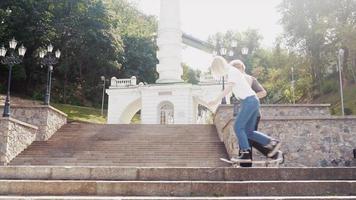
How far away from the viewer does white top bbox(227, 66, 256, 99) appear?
6688 millimetres

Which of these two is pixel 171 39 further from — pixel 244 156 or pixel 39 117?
pixel 244 156

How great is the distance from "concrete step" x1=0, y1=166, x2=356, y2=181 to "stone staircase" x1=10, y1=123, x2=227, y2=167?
6.99 metres

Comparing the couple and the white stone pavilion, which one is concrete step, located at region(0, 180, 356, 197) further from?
the white stone pavilion

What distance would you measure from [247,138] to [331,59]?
31.8 m

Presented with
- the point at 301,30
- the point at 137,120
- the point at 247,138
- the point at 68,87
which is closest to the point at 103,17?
the point at 68,87

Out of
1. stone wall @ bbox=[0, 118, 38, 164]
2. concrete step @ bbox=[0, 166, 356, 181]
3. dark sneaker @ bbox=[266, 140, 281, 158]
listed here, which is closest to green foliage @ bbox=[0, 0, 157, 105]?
stone wall @ bbox=[0, 118, 38, 164]

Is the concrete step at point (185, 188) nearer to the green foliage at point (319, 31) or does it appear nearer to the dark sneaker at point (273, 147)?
the dark sneaker at point (273, 147)

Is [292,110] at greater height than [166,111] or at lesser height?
lesser

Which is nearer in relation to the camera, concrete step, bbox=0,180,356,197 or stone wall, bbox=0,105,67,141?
concrete step, bbox=0,180,356,197

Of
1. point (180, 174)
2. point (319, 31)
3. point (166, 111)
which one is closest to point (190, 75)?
point (319, 31)

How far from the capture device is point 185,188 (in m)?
5.52

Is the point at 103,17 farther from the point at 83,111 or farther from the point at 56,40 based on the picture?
the point at 83,111

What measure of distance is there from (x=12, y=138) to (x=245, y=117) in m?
10.8

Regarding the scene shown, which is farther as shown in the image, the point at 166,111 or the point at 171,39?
the point at 171,39
